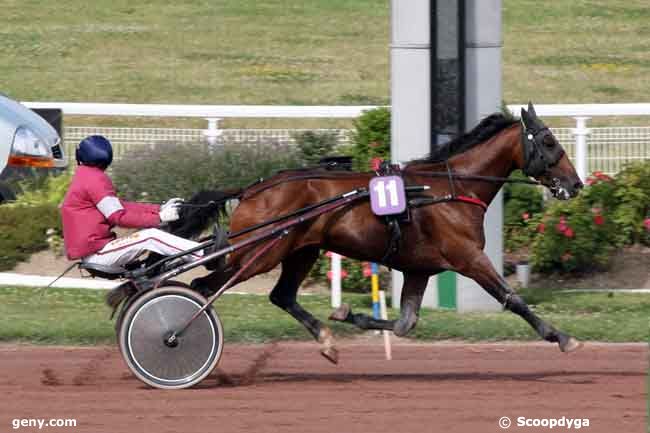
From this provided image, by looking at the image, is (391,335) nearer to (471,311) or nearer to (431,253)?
(471,311)

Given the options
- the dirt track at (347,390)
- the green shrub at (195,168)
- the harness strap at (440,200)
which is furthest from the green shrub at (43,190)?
the harness strap at (440,200)

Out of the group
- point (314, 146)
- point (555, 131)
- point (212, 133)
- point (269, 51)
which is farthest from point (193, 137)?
point (269, 51)

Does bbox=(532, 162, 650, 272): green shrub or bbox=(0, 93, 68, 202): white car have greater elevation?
bbox=(0, 93, 68, 202): white car

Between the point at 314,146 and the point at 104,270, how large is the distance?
5.22 meters

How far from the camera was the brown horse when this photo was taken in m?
7.93

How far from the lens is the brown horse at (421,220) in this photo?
793 cm

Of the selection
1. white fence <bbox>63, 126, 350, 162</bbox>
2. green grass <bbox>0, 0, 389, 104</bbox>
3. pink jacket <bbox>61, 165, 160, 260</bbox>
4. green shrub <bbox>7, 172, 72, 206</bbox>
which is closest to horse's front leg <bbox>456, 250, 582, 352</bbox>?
pink jacket <bbox>61, 165, 160, 260</bbox>

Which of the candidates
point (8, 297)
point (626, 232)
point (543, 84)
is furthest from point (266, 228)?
point (543, 84)

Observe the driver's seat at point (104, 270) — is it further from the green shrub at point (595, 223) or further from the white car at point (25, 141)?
the green shrub at point (595, 223)

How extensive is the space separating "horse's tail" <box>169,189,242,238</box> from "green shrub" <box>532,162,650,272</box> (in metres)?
4.01

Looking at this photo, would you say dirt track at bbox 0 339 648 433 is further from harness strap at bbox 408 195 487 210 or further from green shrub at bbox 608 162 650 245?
green shrub at bbox 608 162 650 245

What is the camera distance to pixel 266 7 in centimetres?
2766

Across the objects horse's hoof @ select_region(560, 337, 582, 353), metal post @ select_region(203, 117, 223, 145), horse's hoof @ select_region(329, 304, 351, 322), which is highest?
metal post @ select_region(203, 117, 223, 145)

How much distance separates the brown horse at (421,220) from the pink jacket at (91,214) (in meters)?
0.66
